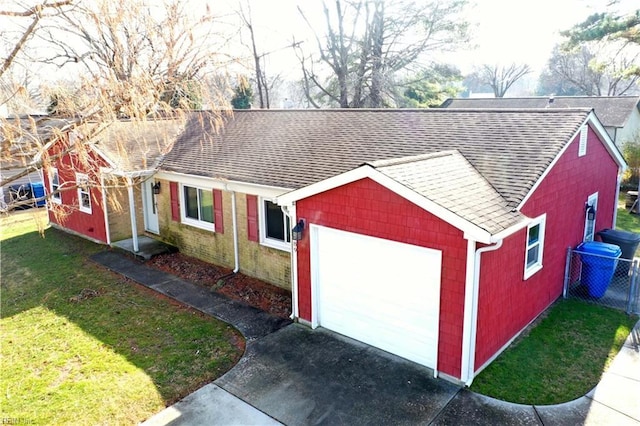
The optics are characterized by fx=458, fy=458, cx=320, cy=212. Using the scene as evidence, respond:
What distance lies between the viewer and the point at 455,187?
7.94 metres

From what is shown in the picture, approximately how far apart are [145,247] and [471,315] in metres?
11.1

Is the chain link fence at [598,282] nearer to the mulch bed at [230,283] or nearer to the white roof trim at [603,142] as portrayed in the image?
the white roof trim at [603,142]

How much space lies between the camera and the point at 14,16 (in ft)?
19.0

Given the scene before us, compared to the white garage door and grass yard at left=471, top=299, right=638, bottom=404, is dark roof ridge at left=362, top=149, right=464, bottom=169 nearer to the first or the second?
the white garage door

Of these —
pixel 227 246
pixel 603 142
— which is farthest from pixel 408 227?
pixel 603 142

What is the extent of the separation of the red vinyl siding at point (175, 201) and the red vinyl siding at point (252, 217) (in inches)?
132

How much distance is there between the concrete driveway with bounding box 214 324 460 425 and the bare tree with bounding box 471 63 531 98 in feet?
203

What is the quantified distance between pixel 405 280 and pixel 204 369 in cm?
391

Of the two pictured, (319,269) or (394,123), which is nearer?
(319,269)

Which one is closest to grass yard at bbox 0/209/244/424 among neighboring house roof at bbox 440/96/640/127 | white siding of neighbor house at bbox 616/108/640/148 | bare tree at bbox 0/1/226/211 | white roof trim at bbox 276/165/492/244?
bare tree at bbox 0/1/226/211

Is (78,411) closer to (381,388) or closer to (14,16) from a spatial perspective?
(381,388)

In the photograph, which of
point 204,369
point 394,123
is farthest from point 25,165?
point 394,123

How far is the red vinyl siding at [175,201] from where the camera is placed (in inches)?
567

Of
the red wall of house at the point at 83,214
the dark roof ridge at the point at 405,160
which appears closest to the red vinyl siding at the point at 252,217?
the dark roof ridge at the point at 405,160
